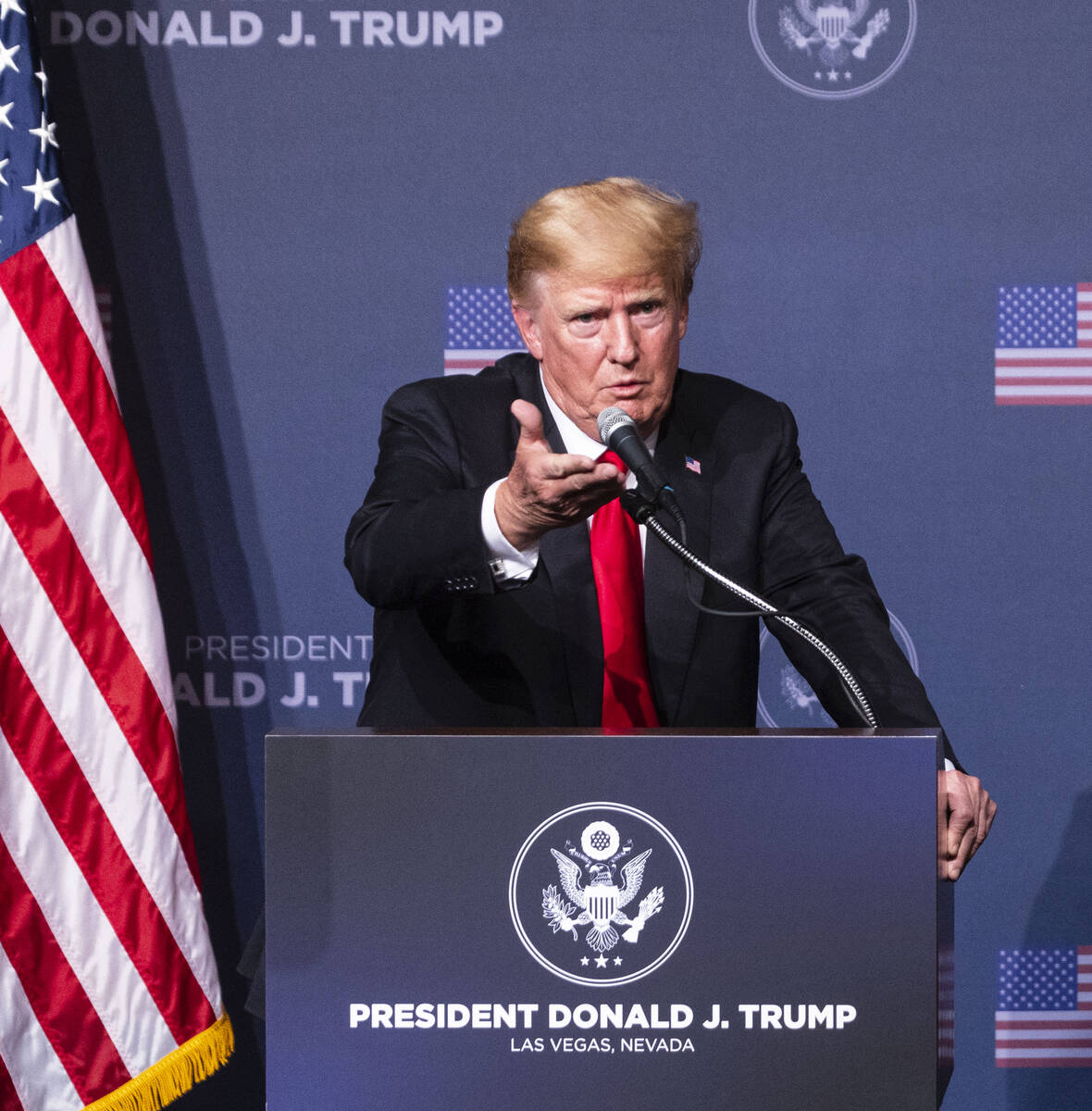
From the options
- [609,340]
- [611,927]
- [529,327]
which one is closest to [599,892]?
[611,927]

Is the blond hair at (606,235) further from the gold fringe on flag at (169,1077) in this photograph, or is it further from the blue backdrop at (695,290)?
the gold fringe on flag at (169,1077)

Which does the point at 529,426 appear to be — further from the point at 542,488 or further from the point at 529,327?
the point at 529,327

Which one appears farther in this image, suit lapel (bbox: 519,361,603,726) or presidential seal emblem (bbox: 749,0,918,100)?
presidential seal emblem (bbox: 749,0,918,100)

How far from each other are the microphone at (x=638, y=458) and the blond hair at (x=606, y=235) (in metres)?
0.55

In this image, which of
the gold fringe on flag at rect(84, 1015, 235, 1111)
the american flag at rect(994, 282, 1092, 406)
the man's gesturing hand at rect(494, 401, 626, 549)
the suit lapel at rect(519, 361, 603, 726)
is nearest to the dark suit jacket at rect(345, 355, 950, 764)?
the suit lapel at rect(519, 361, 603, 726)

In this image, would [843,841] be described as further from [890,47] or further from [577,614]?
[890,47]

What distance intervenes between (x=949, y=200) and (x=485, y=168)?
37.1 inches

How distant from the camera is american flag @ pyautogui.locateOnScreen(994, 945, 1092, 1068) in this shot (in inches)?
116

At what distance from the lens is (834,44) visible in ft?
9.50

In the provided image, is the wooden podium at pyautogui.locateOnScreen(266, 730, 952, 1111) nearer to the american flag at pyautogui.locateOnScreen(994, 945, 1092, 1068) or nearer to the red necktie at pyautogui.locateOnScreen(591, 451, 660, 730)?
the red necktie at pyautogui.locateOnScreen(591, 451, 660, 730)

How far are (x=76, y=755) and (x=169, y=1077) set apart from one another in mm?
575

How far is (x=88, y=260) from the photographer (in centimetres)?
291

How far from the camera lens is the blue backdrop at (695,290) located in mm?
2889

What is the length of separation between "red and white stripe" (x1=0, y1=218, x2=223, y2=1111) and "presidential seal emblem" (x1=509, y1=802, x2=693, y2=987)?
1.53 metres
